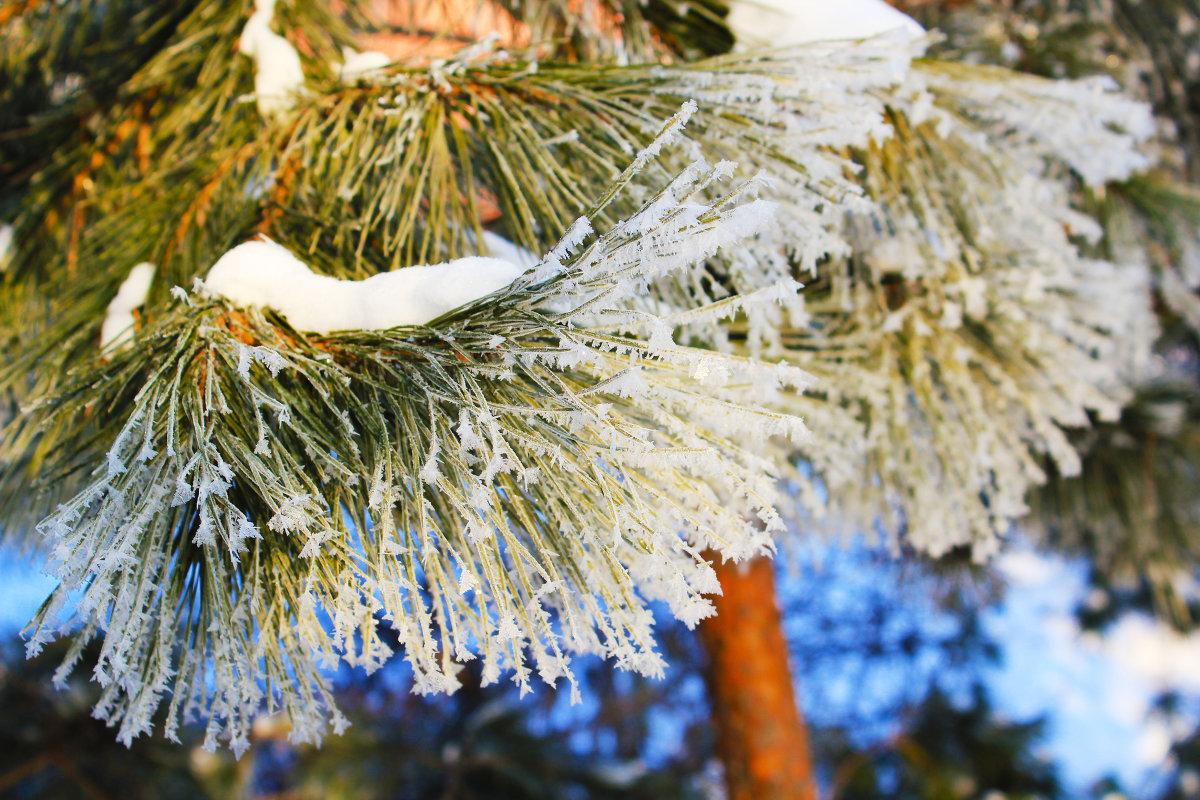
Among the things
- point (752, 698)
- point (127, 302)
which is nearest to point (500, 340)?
point (127, 302)

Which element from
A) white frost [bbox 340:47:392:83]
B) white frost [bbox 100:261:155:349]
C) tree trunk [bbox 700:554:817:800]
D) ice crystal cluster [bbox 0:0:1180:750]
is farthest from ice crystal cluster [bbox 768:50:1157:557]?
white frost [bbox 100:261:155:349]

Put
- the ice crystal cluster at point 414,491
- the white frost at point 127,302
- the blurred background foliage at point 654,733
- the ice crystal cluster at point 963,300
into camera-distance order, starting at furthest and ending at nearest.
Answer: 1. the blurred background foliage at point 654,733
2. the ice crystal cluster at point 963,300
3. the white frost at point 127,302
4. the ice crystal cluster at point 414,491

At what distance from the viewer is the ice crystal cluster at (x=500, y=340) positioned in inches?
15.0

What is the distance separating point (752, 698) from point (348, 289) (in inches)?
31.8

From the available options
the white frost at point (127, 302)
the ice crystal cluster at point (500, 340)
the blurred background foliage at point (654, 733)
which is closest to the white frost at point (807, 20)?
the ice crystal cluster at point (500, 340)

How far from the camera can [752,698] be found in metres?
1.00

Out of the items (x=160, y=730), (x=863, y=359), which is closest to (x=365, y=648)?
(x=863, y=359)

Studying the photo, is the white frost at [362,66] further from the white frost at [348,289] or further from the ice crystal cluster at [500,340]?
the white frost at [348,289]

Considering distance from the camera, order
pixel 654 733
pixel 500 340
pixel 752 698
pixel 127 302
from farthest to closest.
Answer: pixel 654 733
pixel 752 698
pixel 127 302
pixel 500 340

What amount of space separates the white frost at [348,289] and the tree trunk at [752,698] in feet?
2.21

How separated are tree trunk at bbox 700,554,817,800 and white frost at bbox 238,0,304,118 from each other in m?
0.76

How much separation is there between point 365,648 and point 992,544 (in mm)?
618

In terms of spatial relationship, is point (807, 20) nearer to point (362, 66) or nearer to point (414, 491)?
point (362, 66)

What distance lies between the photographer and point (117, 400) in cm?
46
